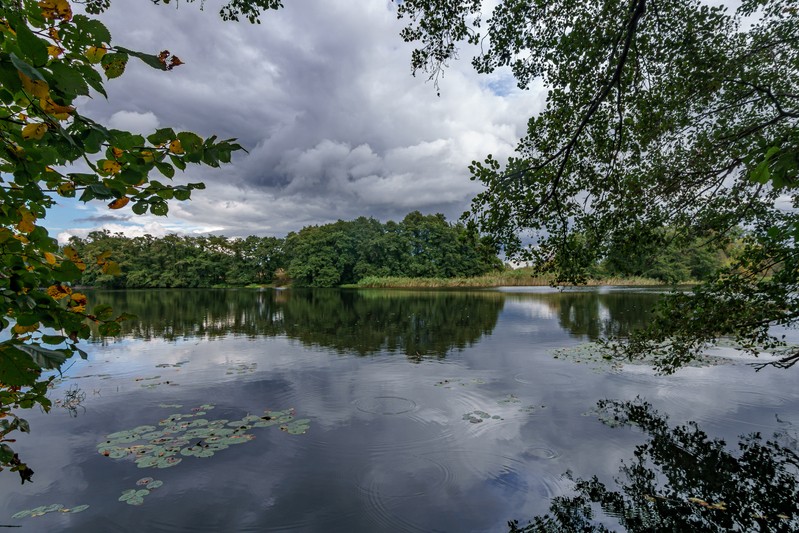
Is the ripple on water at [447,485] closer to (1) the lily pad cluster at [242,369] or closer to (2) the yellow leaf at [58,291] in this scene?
(2) the yellow leaf at [58,291]

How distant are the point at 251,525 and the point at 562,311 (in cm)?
2875

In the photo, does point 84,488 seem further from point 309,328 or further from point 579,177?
point 309,328

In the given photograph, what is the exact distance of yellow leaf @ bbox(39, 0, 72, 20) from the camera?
4.96ft

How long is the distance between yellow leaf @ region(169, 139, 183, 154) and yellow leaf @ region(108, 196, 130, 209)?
0.33m

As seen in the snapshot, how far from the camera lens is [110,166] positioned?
1.79 metres

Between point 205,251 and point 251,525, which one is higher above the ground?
point 205,251

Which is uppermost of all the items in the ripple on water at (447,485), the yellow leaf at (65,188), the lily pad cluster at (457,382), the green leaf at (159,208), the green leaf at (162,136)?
the green leaf at (162,136)

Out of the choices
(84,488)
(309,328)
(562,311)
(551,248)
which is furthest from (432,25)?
(562,311)

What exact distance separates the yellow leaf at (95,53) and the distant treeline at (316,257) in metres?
74.9

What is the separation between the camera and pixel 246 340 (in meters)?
19.6

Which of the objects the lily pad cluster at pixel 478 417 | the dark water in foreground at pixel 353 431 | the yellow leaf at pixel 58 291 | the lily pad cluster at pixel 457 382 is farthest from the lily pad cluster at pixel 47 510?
the lily pad cluster at pixel 457 382

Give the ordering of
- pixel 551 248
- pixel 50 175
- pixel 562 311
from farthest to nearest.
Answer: pixel 562 311 → pixel 551 248 → pixel 50 175

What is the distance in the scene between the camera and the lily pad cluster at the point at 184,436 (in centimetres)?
760

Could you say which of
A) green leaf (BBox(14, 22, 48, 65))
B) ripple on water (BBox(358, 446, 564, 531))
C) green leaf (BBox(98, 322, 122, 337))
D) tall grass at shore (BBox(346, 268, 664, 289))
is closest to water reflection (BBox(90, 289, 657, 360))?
ripple on water (BBox(358, 446, 564, 531))
